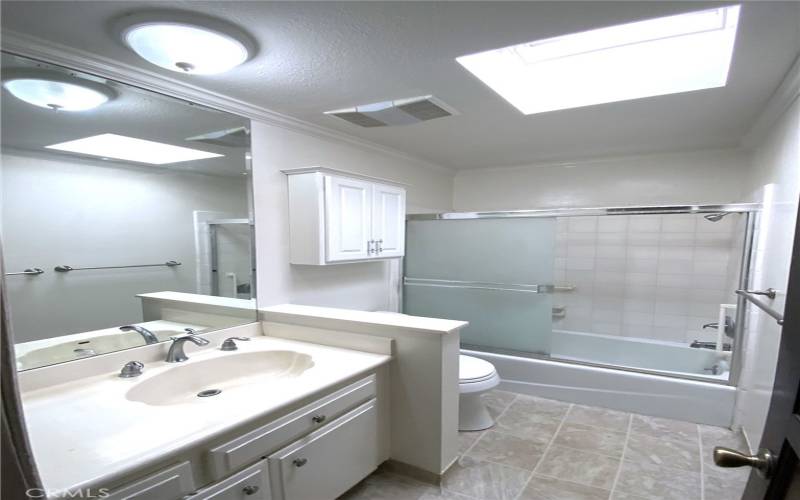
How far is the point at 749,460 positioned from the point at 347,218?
224 cm

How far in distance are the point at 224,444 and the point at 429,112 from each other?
195 cm

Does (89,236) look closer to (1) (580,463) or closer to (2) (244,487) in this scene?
(2) (244,487)

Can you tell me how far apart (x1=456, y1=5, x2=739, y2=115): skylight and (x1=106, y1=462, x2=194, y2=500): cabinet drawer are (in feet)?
5.90

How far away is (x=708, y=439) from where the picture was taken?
2.43 m

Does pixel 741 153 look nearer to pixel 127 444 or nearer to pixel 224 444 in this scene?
pixel 224 444

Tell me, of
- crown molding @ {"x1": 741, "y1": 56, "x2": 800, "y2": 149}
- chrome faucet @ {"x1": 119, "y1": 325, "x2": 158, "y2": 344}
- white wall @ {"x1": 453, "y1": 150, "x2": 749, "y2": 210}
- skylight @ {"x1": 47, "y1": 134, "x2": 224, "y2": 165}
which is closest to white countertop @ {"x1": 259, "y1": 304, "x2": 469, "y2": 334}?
chrome faucet @ {"x1": 119, "y1": 325, "x2": 158, "y2": 344}

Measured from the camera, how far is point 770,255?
2129 millimetres

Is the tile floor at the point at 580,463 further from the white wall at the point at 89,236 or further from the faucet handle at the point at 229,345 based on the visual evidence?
the white wall at the point at 89,236

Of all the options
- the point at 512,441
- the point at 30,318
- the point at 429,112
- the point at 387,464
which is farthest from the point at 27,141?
the point at 512,441

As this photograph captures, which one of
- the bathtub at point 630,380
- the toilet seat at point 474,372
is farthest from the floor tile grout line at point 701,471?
the toilet seat at point 474,372

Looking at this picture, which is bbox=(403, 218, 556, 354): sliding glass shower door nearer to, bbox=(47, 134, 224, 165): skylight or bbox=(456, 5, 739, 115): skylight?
bbox=(456, 5, 739, 115): skylight

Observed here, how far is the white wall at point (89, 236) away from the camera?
1.44m

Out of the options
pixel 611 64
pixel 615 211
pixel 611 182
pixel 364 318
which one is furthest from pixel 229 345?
pixel 611 182

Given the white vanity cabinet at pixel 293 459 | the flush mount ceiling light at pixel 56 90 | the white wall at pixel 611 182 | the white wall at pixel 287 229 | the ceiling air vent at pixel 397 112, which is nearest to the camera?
the white vanity cabinet at pixel 293 459
